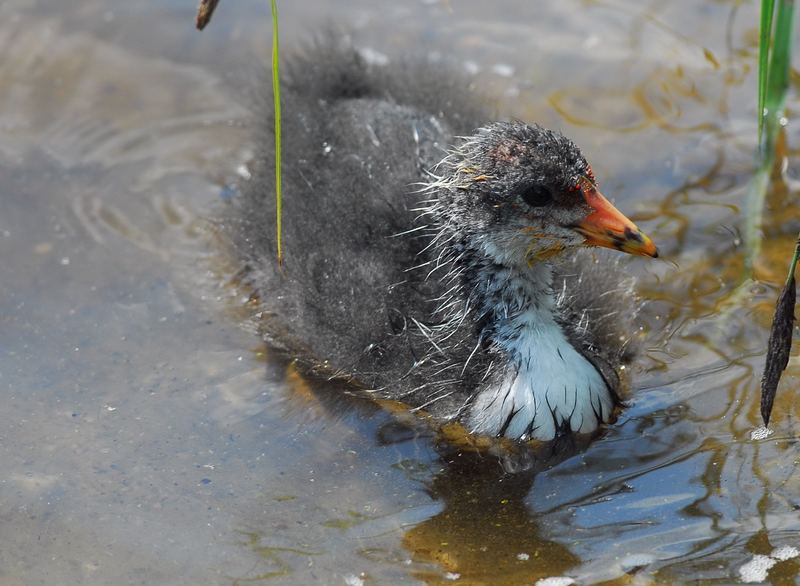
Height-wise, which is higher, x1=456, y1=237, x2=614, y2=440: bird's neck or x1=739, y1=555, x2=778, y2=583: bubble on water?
x1=456, y1=237, x2=614, y2=440: bird's neck

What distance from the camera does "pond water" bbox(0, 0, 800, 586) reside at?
3.38 meters

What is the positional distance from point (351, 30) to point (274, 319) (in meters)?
2.05

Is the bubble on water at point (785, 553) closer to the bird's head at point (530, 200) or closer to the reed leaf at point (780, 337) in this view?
the reed leaf at point (780, 337)

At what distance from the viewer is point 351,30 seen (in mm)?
5852

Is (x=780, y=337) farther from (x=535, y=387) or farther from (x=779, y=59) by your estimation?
(x=535, y=387)

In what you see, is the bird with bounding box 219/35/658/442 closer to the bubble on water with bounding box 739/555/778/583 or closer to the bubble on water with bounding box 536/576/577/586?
the bubble on water with bounding box 536/576/577/586

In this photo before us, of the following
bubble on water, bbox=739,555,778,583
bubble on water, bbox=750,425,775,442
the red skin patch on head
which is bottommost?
bubble on water, bbox=739,555,778,583

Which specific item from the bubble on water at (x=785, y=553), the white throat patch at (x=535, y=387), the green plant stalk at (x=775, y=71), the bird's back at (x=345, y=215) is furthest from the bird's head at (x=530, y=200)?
the bubble on water at (x=785, y=553)

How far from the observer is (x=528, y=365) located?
12.6 ft

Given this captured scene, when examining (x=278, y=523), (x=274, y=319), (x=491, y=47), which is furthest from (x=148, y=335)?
(x=491, y=47)

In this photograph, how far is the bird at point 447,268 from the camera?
3729 millimetres

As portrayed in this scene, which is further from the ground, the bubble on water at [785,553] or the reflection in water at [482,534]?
the bubble on water at [785,553]

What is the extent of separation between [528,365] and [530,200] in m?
0.54

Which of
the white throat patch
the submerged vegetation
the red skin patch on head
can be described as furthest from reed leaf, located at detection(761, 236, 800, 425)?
the red skin patch on head
